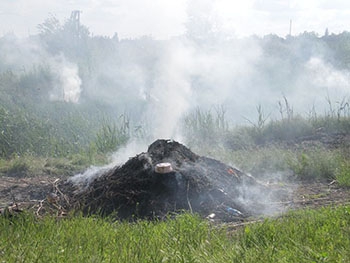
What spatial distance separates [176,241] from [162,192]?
2242mm

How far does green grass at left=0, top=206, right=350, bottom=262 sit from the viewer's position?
169 inches

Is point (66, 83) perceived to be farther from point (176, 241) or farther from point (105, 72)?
point (176, 241)

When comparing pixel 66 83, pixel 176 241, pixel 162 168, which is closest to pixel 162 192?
pixel 162 168

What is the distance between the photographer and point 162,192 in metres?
7.07

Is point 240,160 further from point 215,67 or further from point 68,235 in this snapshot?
point 215,67

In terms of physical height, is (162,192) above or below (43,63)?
below

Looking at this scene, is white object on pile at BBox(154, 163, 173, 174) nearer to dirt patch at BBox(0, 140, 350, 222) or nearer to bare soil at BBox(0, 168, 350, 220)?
dirt patch at BBox(0, 140, 350, 222)

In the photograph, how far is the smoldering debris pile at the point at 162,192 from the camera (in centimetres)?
684

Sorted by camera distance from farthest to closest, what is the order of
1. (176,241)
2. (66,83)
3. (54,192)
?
(66,83), (54,192), (176,241)

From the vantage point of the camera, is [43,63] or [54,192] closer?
[54,192]

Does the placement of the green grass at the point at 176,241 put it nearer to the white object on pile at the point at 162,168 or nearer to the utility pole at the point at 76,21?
the white object on pile at the point at 162,168

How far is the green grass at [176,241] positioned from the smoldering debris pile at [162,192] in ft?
3.28

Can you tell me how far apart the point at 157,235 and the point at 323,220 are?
172 cm

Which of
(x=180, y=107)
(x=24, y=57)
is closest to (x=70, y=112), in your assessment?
(x=180, y=107)
